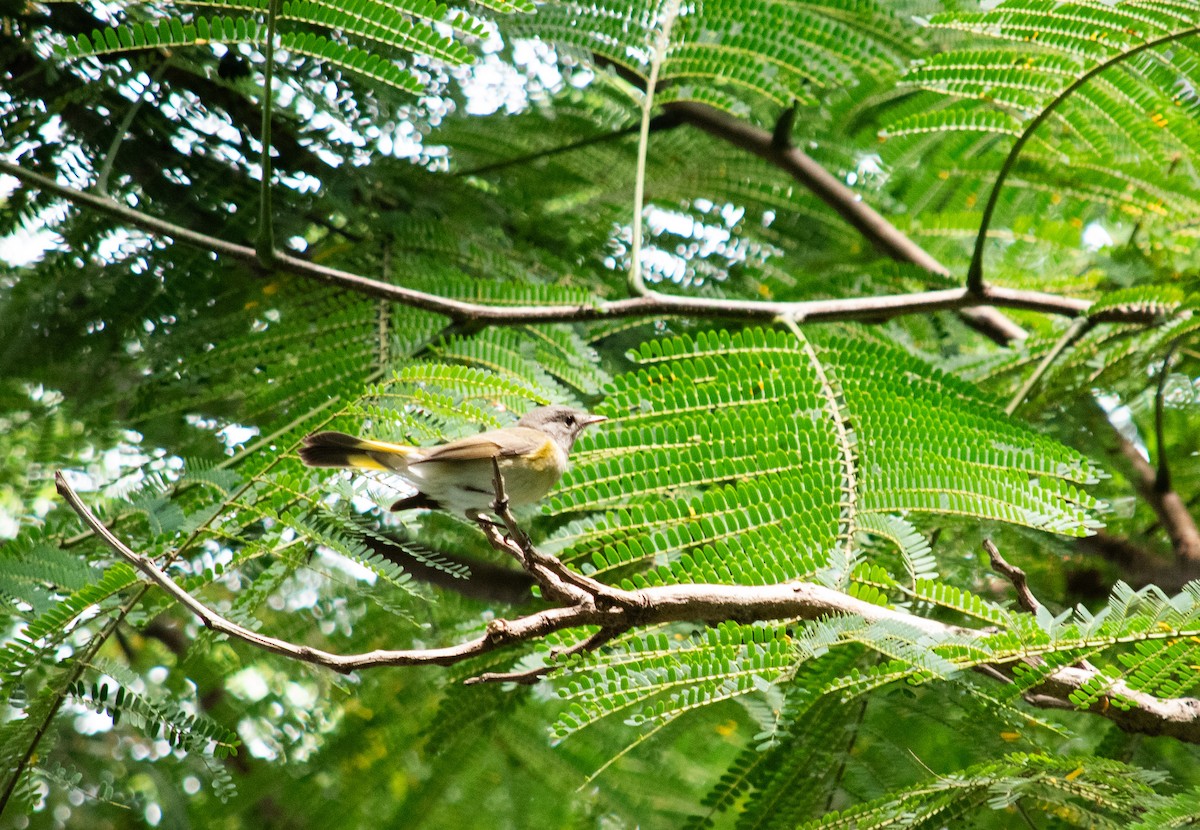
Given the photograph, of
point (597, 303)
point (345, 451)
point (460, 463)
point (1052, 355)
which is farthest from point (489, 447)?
point (1052, 355)

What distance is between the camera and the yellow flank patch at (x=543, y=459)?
8.80ft

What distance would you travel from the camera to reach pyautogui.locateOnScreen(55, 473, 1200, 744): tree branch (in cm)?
158

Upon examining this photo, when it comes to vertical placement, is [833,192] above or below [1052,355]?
above

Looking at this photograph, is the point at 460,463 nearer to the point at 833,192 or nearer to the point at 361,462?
the point at 361,462

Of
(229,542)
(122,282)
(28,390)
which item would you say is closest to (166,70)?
(122,282)

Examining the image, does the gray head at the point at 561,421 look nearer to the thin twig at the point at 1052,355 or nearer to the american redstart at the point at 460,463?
the american redstart at the point at 460,463

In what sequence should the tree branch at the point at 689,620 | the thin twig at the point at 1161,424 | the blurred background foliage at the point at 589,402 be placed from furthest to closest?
1. the thin twig at the point at 1161,424
2. the blurred background foliage at the point at 589,402
3. the tree branch at the point at 689,620

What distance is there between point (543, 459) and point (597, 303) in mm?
718

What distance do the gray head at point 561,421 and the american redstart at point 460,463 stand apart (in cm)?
12

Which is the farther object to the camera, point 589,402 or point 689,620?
point 589,402

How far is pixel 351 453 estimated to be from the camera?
2.62m

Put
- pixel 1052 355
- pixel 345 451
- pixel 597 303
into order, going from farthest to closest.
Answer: pixel 1052 355
pixel 597 303
pixel 345 451

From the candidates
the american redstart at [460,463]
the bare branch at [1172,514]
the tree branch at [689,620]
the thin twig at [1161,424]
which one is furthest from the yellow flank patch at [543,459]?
the bare branch at [1172,514]

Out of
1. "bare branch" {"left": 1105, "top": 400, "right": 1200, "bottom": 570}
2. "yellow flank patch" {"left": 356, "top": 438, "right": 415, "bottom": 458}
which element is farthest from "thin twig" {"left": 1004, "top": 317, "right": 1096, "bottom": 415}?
"yellow flank patch" {"left": 356, "top": 438, "right": 415, "bottom": 458}
